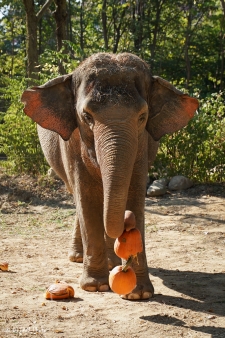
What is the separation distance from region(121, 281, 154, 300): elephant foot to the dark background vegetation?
7201mm

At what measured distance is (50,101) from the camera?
21.5 feet

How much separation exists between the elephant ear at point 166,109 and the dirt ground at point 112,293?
163cm

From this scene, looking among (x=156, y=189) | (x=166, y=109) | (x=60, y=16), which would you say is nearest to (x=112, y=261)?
(x=166, y=109)

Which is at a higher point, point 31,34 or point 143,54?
point 143,54

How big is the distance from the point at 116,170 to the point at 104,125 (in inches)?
17.8

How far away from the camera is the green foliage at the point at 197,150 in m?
13.2

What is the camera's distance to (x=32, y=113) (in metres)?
6.54

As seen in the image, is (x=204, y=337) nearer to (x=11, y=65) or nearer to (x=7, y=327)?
(x=7, y=327)

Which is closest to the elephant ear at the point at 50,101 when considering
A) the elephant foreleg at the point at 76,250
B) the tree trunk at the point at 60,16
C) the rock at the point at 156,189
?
the elephant foreleg at the point at 76,250

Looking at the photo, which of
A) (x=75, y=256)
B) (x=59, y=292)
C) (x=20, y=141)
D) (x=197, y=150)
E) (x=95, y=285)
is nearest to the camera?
(x=59, y=292)

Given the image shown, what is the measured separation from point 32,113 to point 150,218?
491 cm

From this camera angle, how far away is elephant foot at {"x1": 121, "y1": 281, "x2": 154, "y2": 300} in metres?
6.17

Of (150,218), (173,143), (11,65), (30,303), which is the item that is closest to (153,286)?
(30,303)

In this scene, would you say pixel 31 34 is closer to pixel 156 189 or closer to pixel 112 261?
pixel 156 189
